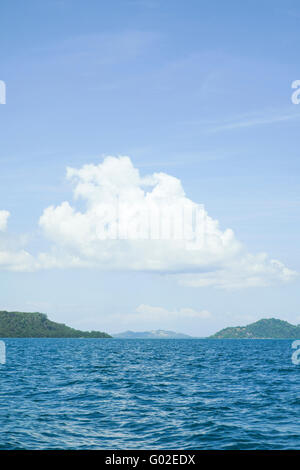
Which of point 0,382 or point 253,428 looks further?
point 0,382

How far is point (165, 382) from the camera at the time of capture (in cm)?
4622

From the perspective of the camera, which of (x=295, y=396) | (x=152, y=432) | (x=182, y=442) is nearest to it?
(x=182, y=442)

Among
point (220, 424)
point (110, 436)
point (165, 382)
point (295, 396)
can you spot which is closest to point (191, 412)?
point (220, 424)
